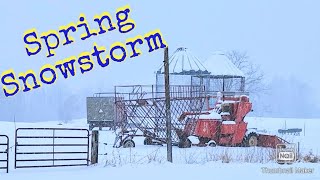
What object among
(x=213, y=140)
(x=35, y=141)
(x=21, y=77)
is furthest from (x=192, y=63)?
(x=21, y=77)

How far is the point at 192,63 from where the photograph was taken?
34.8 metres

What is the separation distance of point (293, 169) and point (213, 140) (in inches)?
418

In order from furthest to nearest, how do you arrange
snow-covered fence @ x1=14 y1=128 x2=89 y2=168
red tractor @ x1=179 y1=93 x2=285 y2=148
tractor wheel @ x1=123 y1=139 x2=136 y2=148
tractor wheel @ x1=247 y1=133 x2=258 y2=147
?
tractor wheel @ x1=247 y1=133 x2=258 y2=147 → red tractor @ x1=179 y1=93 x2=285 y2=148 → tractor wheel @ x1=123 y1=139 x2=136 y2=148 → snow-covered fence @ x1=14 y1=128 x2=89 y2=168

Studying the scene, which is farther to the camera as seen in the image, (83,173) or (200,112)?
(200,112)

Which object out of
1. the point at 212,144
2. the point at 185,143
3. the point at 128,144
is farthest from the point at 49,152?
the point at 212,144

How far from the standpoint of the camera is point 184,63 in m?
34.8

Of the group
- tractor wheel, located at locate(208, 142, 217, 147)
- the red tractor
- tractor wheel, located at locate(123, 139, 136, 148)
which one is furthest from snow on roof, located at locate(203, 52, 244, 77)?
tractor wheel, located at locate(123, 139, 136, 148)

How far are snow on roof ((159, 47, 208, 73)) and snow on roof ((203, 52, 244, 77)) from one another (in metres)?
0.61

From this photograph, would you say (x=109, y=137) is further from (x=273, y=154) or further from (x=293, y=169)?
(x=293, y=169)

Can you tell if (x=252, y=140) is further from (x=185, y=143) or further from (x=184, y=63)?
(x=184, y=63)

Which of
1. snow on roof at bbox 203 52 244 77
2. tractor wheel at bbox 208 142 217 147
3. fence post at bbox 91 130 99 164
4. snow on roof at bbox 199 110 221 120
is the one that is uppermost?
snow on roof at bbox 203 52 244 77

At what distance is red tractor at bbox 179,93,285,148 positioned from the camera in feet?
81.3

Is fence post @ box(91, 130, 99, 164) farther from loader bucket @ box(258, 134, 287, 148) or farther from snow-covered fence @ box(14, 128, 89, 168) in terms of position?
loader bucket @ box(258, 134, 287, 148)

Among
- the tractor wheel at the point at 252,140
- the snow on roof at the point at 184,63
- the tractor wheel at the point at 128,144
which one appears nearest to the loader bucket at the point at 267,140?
the tractor wheel at the point at 252,140
